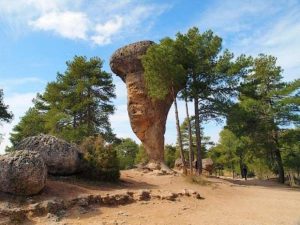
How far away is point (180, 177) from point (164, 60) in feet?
26.8

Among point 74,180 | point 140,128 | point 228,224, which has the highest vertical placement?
point 140,128

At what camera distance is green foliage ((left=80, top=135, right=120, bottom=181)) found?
56.3 feet

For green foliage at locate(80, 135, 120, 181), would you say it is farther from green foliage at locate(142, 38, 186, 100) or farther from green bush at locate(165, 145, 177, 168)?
green bush at locate(165, 145, 177, 168)

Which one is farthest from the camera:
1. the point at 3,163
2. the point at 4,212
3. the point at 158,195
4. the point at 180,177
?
the point at 180,177

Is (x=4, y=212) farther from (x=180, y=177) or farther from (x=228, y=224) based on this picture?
(x=180, y=177)

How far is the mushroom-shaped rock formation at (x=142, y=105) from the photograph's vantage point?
30516 millimetres

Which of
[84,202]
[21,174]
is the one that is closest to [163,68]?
[84,202]

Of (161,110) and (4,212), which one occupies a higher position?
(161,110)

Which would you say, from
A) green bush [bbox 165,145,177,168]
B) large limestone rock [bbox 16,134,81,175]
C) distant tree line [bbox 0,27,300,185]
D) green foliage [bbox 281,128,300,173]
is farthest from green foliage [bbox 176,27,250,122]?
green bush [bbox 165,145,177,168]

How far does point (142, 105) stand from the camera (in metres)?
30.6

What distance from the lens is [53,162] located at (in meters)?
16.0

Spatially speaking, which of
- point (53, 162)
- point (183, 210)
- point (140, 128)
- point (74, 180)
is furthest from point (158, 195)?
point (140, 128)

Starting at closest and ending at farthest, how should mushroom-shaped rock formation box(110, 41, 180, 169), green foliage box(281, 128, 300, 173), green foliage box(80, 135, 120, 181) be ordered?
green foliage box(80, 135, 120, 181)
green foliage box(281, 128, 300, 173)
mushroom-shaped rock formation box(110, 41, 180, 169)

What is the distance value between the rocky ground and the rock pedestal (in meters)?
13.7
